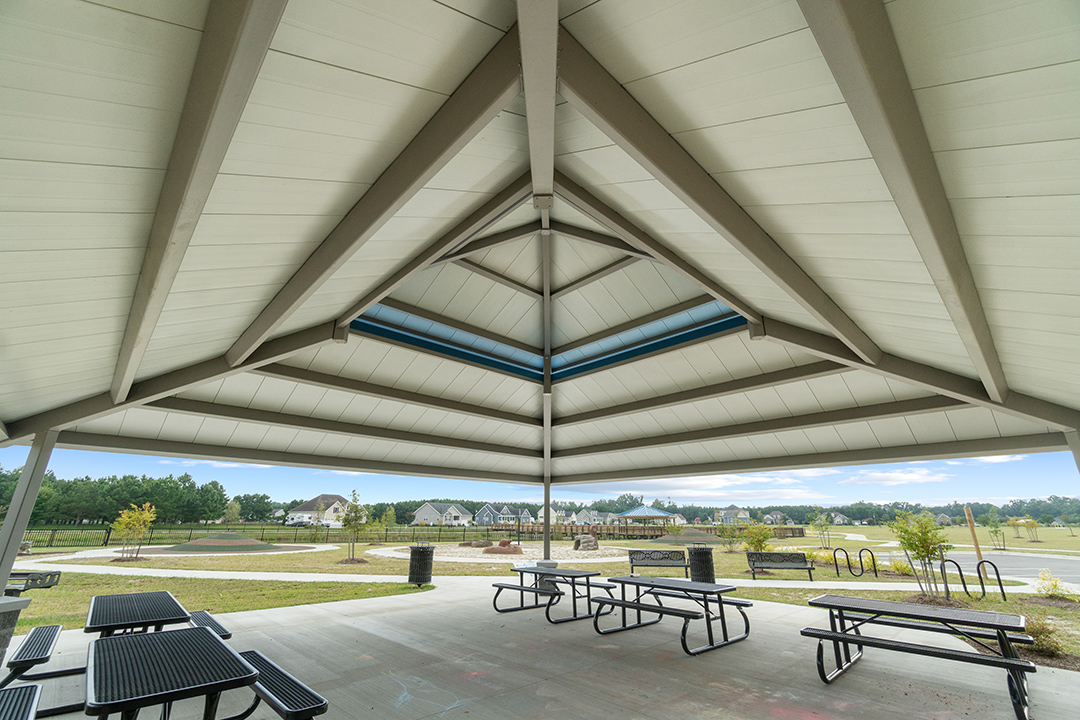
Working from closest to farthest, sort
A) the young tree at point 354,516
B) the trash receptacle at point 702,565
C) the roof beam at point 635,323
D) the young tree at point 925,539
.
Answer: the roof beam at point 635,323
the young tree at point 925,539
the trash receptacle at point 702,565
the young tree at point 354,516

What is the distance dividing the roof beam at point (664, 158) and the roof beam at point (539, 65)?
0.63 feet

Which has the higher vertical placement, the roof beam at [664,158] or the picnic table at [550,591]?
the roof beam at [664,158]

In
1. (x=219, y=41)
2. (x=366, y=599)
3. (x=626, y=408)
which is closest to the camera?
(x=219, y=41)

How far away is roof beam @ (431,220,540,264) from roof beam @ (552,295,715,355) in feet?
9.73

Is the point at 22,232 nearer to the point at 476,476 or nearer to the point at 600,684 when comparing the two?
the point at 600,684

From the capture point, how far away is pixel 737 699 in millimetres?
3816

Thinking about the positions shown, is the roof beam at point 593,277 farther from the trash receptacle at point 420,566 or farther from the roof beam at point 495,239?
the trash receptacle at point 420,566

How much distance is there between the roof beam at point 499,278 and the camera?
7.48 metres

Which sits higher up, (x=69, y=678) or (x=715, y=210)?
(x=715, y=210)

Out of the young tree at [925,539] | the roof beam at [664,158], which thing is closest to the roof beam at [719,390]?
the roof beam at [664,158]

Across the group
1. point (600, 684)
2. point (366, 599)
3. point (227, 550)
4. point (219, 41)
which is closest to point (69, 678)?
point (366, 599)

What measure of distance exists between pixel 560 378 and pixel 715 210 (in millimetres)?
7077

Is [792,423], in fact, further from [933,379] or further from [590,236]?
[590,236]

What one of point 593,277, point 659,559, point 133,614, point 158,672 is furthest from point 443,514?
point 158,672
